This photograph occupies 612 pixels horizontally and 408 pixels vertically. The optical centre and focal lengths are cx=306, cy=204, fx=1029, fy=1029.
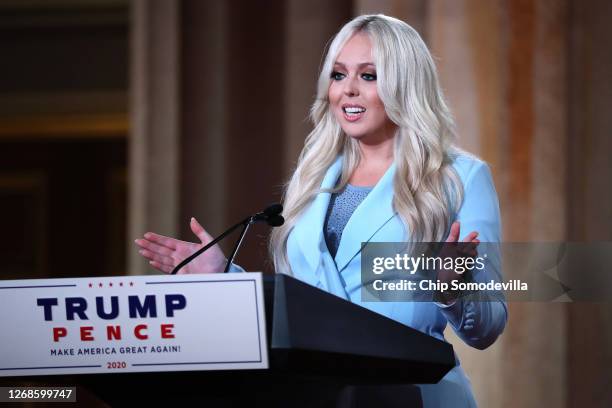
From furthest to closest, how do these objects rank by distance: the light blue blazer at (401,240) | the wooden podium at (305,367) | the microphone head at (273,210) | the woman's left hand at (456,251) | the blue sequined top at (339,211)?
the blue sequined top at (339,211)
the light blue blazer at (401,240)
the microphone head at (273,210)
the woman's left hand at (456,251)
the wooden podium at (305,367)

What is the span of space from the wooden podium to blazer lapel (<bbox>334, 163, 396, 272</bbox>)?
1.15 ft

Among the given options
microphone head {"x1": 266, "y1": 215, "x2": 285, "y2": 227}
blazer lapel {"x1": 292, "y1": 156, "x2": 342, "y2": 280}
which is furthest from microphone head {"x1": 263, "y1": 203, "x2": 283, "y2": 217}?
blazer lapel {"x1": 292, "y1": 156, "x2": 342, "y2": 280}

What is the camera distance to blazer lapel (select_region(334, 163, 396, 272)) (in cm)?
183

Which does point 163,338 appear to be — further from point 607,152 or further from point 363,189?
point 607,152

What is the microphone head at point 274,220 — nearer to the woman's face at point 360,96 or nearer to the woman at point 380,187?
the woman at point 380,187

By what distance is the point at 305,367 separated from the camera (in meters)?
1.38

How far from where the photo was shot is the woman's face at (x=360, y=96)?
1959 millimetres

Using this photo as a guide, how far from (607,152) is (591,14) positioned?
556mm

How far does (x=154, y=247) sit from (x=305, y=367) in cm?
49

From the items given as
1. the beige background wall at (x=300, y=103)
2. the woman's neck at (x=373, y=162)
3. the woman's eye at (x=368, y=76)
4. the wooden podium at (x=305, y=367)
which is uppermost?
the beige background wall at (x=300, y=103)

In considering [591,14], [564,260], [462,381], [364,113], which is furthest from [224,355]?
[591,14]

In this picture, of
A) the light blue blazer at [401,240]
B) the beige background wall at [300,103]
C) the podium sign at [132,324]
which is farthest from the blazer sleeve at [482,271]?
the beige background wall at [300,103]

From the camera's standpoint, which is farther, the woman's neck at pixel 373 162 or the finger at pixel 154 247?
the woman's neck at pixel 373 162

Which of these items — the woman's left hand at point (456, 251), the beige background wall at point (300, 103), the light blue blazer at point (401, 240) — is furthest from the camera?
the beige background wall at point (300, 103)
